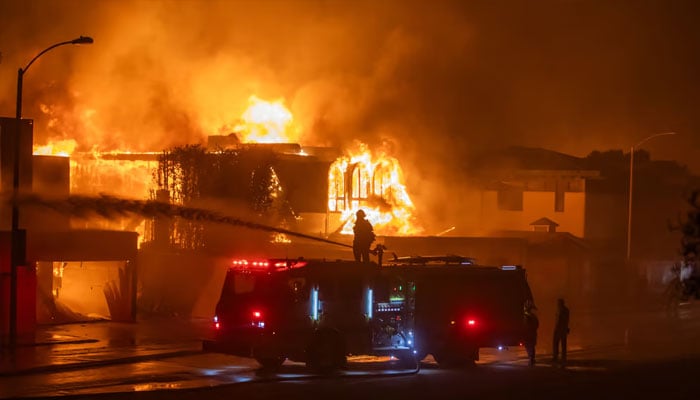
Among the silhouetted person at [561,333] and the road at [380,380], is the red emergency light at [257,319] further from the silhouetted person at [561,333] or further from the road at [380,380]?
the silhouetted person at [561,333]

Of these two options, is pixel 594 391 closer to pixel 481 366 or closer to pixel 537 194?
pixel 481 366

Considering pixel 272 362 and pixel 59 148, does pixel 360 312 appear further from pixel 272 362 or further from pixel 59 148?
pixel 59 148

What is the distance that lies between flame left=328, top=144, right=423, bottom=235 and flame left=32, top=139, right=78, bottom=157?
1340 centimetres

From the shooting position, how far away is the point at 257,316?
18.9 meters

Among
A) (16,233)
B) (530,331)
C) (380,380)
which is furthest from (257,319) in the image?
(16,233)

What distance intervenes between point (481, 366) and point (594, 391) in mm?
4685


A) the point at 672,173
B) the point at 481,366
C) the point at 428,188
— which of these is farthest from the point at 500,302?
the point at 672,173

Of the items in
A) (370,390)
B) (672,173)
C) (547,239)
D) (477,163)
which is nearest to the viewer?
(370,390)

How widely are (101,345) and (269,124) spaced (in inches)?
1335

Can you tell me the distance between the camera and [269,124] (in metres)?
57.2

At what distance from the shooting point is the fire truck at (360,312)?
18953mm

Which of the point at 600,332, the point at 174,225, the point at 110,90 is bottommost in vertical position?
the point at 600,332

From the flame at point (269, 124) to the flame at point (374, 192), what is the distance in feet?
15.7

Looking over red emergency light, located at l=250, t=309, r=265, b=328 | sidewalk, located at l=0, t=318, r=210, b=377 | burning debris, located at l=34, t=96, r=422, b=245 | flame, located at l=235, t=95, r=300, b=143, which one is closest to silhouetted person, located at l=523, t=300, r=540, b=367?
red emergency light, located at l=250, t=309, r=265, b=328
